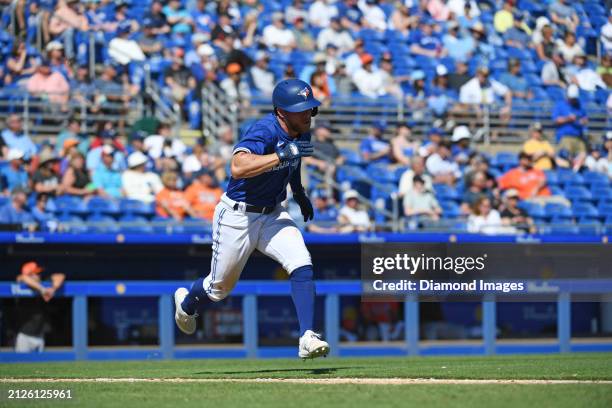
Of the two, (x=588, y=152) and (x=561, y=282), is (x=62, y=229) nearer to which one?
(x=561, y=282)

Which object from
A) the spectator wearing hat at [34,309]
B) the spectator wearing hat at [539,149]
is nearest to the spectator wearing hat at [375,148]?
the spectator wearing hat at [539,149]

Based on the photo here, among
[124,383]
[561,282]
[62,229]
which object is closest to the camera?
[124,383]

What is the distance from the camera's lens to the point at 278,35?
16.3m

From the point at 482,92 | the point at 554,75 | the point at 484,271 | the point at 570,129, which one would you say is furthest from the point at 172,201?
the point at 554,75

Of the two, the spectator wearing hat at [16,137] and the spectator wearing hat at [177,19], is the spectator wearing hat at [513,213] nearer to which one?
the spectator wearing hat at [177,19]

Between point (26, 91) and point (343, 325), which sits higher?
point (26, 91)

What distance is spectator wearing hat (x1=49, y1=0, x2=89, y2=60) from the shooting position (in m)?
14.9

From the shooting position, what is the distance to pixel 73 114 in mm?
14055

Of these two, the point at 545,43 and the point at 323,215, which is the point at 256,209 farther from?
the point at 545,43

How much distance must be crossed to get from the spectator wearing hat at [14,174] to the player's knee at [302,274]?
6.32 m

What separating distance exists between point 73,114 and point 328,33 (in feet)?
14.3

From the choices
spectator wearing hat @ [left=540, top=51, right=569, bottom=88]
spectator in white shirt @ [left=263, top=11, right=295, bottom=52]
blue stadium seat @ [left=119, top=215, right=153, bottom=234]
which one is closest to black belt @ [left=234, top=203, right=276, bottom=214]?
blue stadium seat @ [left=119, top=215, right=153, bottom=234]

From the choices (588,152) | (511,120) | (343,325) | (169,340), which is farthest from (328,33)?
(169,340)

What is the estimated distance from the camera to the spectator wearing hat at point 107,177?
1303 cm
